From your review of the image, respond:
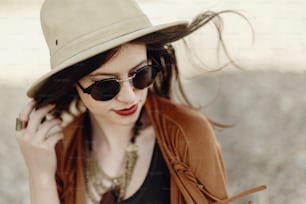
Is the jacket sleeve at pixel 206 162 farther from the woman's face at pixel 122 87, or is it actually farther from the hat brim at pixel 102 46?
the hat brim at pixel 102 46

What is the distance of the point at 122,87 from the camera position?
3.37 feet

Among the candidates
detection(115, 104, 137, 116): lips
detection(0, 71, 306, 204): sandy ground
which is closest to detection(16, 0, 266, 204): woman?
detection(115, 104, 137, 116): lips

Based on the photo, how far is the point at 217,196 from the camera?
3.75 feet

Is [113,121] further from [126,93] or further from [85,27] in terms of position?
[85,27]

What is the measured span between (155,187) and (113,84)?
272mm

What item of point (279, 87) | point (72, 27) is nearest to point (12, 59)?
point (279, 87)

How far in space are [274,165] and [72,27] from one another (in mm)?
1136

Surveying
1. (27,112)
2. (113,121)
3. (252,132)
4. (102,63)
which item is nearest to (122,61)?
(102,63)

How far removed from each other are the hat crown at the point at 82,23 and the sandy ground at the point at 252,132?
85 centimetres

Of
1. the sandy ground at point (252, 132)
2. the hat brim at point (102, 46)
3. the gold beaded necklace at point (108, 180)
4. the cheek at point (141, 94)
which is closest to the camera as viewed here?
the hat brim at point (102, 46)

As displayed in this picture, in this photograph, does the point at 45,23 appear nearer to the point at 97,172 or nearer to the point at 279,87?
the point at 97,172

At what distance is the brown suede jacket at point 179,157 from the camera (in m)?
1.12

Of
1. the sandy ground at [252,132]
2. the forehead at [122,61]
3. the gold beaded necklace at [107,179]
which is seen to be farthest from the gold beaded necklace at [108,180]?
the sandy ground at [252,132]

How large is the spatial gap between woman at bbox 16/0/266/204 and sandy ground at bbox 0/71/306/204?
0.67 metres
